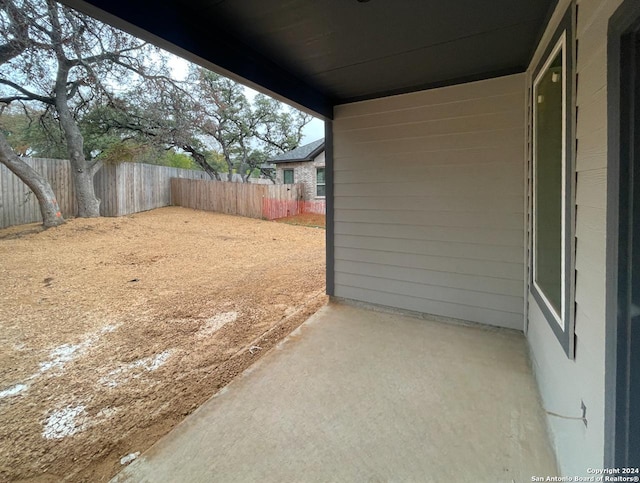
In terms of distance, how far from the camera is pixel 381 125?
11.0ft

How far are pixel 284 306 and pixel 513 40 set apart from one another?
338 centimetres

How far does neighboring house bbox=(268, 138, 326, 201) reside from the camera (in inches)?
573

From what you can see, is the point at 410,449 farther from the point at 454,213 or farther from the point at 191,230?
the point at 191,230

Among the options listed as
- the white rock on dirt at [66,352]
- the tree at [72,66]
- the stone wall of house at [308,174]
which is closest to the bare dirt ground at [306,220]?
the stone wall of house at [308,174]

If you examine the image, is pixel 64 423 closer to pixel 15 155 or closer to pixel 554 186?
pixel 554 186

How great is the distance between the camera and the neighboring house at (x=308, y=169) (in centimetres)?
1456

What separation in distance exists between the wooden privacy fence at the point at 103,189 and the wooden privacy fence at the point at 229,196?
2.08 ft

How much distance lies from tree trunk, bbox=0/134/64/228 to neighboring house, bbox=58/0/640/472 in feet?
26.8

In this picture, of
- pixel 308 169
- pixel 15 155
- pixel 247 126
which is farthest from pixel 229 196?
pixel 247 126

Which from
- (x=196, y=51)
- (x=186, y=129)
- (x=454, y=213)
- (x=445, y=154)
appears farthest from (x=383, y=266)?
(x=186, y=129)

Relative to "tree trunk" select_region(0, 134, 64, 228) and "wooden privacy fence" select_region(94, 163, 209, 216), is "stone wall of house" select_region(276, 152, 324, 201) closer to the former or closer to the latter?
"wooden privacy fence" select_region(94, 163, 209, 216)

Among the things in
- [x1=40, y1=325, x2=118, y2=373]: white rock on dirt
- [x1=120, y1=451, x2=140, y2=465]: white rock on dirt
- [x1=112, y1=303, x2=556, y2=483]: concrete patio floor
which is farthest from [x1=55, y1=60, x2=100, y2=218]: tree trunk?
[x1=120, y1=451, x2=140, y2=465]: white rock on dirt

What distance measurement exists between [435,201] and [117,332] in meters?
3.59

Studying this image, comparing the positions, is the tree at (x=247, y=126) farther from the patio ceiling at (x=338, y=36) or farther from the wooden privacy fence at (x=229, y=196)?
the patio ceiling at (x=338, y=36)
